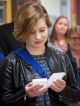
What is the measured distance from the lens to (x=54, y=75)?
2.28m

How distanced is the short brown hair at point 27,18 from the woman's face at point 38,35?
0.02 meters

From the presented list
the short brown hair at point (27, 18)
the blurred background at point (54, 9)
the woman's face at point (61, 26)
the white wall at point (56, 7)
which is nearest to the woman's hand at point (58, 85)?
the short brown hair at point (27, 18)

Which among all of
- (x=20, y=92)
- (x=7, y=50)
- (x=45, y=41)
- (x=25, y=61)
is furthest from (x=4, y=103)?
(x=7, y=50)

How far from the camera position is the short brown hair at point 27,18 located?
7.80 ft

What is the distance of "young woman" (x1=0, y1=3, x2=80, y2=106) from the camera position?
2.34m

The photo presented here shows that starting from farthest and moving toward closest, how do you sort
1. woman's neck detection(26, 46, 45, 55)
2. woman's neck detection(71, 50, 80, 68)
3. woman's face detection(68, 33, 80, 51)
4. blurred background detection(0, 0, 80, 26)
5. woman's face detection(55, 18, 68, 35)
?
blurred background detection(0, 0, 80, 26) < woman's face detection(55, 18, 68, 35) < woman's face detection(68, 33, 80, 51) < woman's neck detection(71, 50, 80, 68) < woman's neck detection(26, 46, 45, 55)

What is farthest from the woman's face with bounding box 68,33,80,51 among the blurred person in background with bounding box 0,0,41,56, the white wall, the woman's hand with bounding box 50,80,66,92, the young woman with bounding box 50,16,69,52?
the white wall

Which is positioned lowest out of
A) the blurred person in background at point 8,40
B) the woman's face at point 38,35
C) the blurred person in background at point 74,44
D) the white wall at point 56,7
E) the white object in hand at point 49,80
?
the white wall at point 56,7

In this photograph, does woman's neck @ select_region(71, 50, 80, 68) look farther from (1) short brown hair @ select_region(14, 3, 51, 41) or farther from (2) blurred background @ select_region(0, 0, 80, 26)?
(2) blurred background @ select_region(0, 0, 80, 26)

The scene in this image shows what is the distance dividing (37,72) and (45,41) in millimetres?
216

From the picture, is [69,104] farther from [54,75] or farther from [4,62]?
[4,62]

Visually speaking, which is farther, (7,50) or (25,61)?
(7,50)

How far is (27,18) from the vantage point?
7.82 feet

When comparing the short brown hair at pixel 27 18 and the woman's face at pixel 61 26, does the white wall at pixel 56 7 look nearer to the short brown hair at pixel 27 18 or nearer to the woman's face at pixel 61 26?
the woman's face at pixel 61 26
